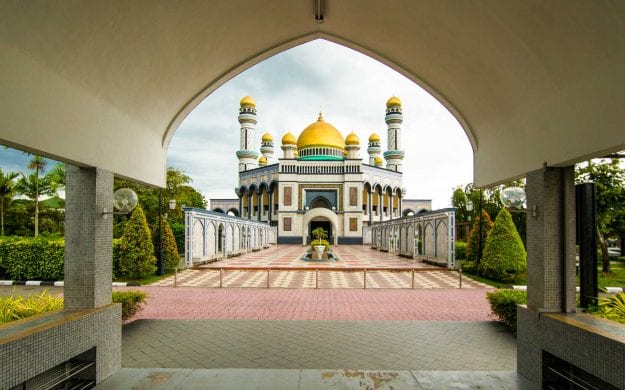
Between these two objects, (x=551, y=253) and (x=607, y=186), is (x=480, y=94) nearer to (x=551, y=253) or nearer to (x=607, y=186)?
(x=551, y=253)

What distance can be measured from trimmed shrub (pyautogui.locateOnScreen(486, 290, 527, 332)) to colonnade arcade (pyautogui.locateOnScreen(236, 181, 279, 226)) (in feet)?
117

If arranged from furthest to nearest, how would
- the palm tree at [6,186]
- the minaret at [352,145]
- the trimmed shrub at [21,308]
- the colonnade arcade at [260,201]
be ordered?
the colonnade arcade at [260,201] < the minaret at [352,145] < the palm tree at [6,186] < the trimmed shrub at [21,308]

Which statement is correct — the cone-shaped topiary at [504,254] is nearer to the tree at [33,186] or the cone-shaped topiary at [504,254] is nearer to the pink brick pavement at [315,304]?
the pink brick pavement at [315,304]

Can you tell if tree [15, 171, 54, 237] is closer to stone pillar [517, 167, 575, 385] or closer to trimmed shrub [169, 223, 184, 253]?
trimmed shrub [169, 223, 184, 253]

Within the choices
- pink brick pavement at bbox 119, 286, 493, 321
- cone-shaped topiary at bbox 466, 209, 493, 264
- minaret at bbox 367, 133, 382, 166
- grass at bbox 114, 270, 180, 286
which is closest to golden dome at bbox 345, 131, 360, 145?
minaret at bbox 367, 133, 382, 166

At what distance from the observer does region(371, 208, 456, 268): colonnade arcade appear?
17.2 metres

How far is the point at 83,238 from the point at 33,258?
1200cm

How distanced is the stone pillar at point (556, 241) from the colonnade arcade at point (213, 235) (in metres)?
15.5

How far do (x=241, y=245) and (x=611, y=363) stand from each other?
24.6 meters

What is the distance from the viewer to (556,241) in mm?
4191

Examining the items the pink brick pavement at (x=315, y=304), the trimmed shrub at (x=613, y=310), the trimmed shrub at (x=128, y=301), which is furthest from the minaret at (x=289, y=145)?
the trimmed shrub at (x=613, y=310)

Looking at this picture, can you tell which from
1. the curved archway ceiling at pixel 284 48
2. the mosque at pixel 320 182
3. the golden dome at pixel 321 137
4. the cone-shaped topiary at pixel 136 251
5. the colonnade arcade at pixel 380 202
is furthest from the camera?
the golden dome at pixel 321 137

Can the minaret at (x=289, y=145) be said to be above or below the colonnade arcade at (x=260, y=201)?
above

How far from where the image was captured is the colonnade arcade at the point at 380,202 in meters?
43.4
